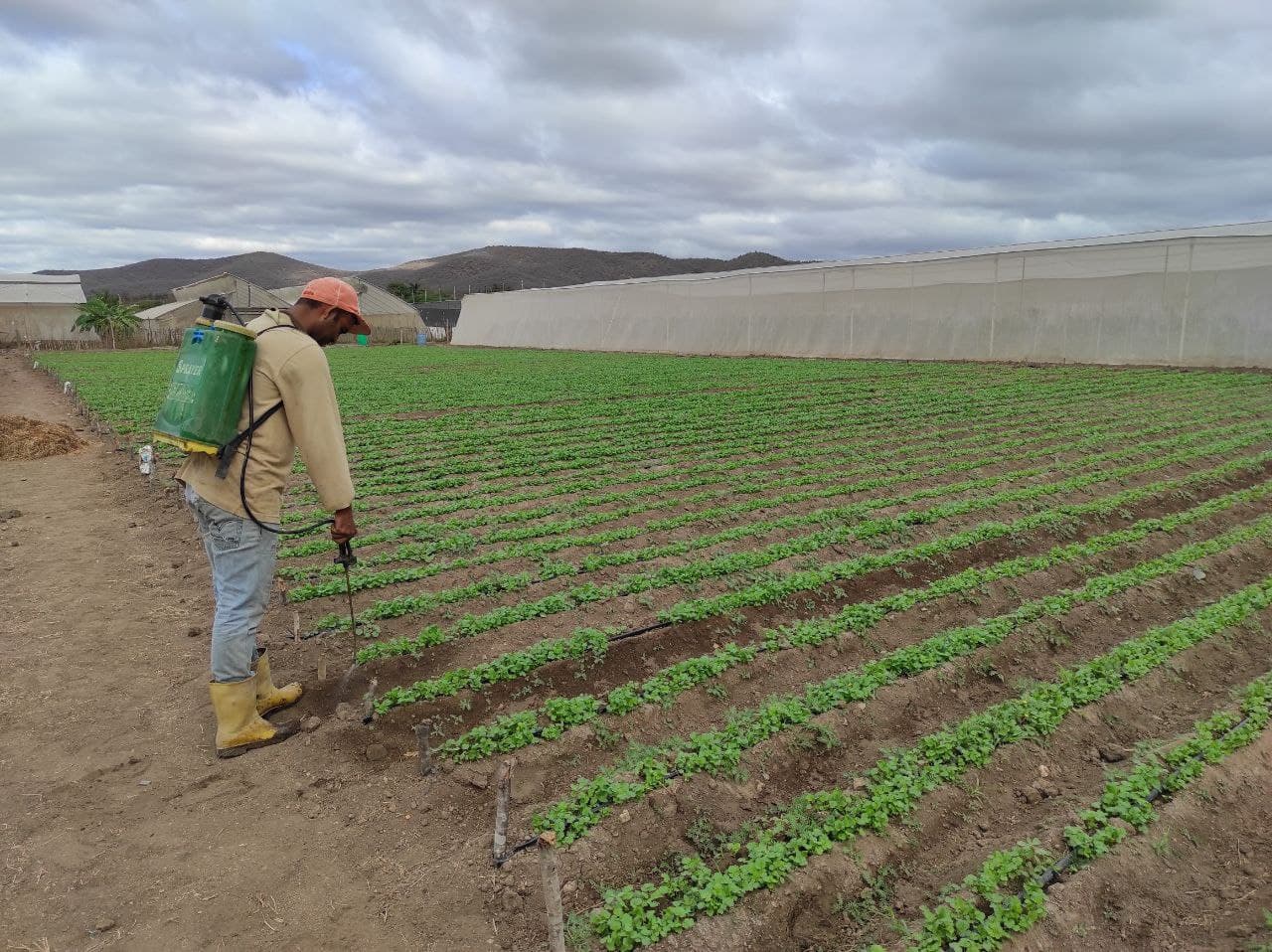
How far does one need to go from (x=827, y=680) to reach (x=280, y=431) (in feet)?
11.2

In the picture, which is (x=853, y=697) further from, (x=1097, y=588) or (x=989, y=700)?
(x=1097, y=588)

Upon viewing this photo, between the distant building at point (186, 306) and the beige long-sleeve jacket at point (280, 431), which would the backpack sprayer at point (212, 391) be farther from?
the distant building at point (186, 306)

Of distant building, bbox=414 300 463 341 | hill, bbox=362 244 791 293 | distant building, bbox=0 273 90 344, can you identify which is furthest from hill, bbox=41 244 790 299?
distant building, bbox=0 273 90 344

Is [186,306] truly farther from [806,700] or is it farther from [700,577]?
[806,700]

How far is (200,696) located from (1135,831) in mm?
5025

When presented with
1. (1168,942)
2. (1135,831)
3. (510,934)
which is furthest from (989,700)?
(510,934)

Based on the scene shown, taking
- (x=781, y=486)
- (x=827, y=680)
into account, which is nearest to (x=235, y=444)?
(x=827, y=680)

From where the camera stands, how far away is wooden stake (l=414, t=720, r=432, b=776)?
4.04m

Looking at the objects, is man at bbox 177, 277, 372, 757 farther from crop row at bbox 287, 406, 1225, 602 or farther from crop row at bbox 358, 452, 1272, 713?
crop row at bbox 287, 406, 1225, 602

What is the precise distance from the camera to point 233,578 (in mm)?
4125

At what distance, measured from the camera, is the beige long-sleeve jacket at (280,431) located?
13.1 feet

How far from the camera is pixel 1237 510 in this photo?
348 inches

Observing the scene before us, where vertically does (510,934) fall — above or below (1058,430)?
below

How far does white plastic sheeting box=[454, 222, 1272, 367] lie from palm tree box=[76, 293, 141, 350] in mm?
31838
